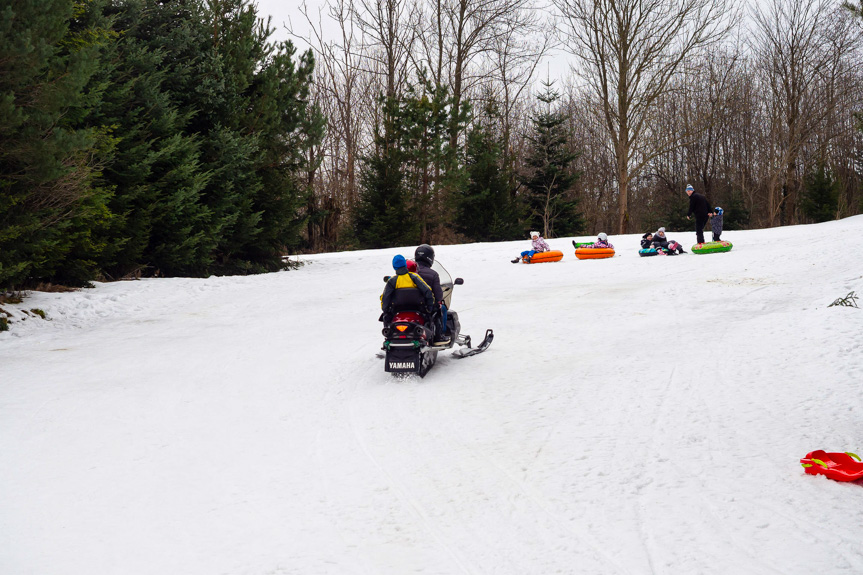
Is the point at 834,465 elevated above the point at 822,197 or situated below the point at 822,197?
below

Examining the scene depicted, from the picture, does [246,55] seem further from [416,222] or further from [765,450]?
[765,450]

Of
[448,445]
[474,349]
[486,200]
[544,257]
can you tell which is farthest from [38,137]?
[486,200]

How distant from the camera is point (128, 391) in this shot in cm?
727

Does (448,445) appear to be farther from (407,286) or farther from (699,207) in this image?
(699,207)

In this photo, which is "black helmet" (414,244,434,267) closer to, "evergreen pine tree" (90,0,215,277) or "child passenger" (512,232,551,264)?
"evergreen pine tree" (90,0,215,277)

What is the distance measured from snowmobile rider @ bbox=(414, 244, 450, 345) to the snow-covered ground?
481mm

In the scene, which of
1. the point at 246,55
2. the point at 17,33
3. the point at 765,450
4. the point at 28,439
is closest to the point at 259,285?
the point at 246,55

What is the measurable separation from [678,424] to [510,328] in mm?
4859

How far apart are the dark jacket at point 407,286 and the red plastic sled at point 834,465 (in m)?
4.39

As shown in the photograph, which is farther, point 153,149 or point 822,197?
point 822,197

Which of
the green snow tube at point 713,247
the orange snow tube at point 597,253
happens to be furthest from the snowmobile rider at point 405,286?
the green snow tube at point 713,247

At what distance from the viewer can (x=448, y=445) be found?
17.6 ft

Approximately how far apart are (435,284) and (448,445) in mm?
2975

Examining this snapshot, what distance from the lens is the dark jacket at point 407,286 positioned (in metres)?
7.67
